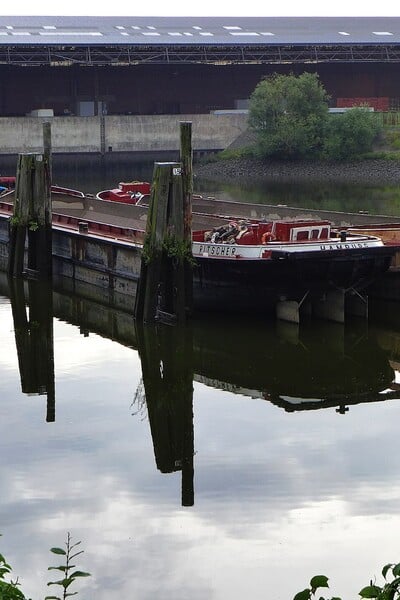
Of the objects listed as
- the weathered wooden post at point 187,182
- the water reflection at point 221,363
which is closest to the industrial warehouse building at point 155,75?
the water reflection at point 221,363

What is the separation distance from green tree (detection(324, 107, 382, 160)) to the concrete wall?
8.50 metres

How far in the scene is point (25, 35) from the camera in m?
80.9

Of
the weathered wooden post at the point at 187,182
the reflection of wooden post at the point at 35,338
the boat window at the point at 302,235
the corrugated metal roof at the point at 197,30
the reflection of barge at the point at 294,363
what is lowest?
the reflection of wooden post at the point at 35,338

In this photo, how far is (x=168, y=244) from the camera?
2400 cm

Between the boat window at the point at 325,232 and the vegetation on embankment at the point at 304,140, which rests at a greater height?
the boat window at the point at 325,232

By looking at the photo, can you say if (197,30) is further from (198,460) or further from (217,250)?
(198,460)

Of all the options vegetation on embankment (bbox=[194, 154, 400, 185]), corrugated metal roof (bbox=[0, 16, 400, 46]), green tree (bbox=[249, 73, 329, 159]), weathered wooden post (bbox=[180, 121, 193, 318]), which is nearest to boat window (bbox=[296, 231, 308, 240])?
weathered wooden post (bbox=[180, 121, 193, 318])

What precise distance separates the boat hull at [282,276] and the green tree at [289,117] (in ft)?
163

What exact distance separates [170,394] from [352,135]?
54928 mm

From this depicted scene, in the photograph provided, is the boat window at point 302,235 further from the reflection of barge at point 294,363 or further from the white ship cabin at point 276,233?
the reflection of barge at point 294,363

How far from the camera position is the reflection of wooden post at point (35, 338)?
69.1ft

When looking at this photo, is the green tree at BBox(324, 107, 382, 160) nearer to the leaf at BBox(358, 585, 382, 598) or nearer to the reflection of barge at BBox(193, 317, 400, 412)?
the reflection of barge at BBox(193, 317, 400, 412)

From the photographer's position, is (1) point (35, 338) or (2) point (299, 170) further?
(2) point (299, 170)

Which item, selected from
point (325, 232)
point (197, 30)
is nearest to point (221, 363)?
point (325, 232)
